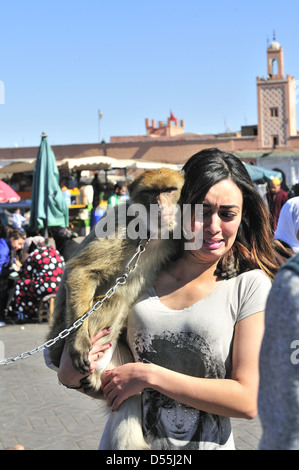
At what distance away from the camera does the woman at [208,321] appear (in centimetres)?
177

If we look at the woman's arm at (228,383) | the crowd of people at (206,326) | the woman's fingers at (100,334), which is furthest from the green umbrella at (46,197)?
the woman's arm at (228,383)

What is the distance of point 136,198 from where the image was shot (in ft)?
9.37

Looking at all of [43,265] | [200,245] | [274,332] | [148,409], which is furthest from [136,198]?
[43,265]

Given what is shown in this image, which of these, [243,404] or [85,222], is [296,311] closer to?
[243,404]

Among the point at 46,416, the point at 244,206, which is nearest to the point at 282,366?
the point at 244,206

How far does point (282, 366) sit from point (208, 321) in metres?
0.84

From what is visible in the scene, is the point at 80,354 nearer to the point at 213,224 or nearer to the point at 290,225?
the point at 213,224

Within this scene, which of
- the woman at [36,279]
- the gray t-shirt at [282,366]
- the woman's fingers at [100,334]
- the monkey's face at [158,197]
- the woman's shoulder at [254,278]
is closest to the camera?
the gray t-shirt at [282,366]

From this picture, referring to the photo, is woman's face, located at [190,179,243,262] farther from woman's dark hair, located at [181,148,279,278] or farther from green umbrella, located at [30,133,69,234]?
green umbrella, located at [30,133,69,234]

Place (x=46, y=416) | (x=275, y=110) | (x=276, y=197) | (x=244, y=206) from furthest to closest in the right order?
1. (x=275, y=110)
2. (x=276, y=197)
3. (x=46, y=416)
4. (x=244, y=206)

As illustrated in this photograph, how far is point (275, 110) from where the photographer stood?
164ft

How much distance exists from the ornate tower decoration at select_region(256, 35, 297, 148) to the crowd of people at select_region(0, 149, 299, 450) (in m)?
47.3

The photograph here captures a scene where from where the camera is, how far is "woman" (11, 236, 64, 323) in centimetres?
827

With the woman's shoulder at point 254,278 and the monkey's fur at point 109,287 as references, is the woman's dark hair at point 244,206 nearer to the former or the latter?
the woman's shoulder at point 254,278
